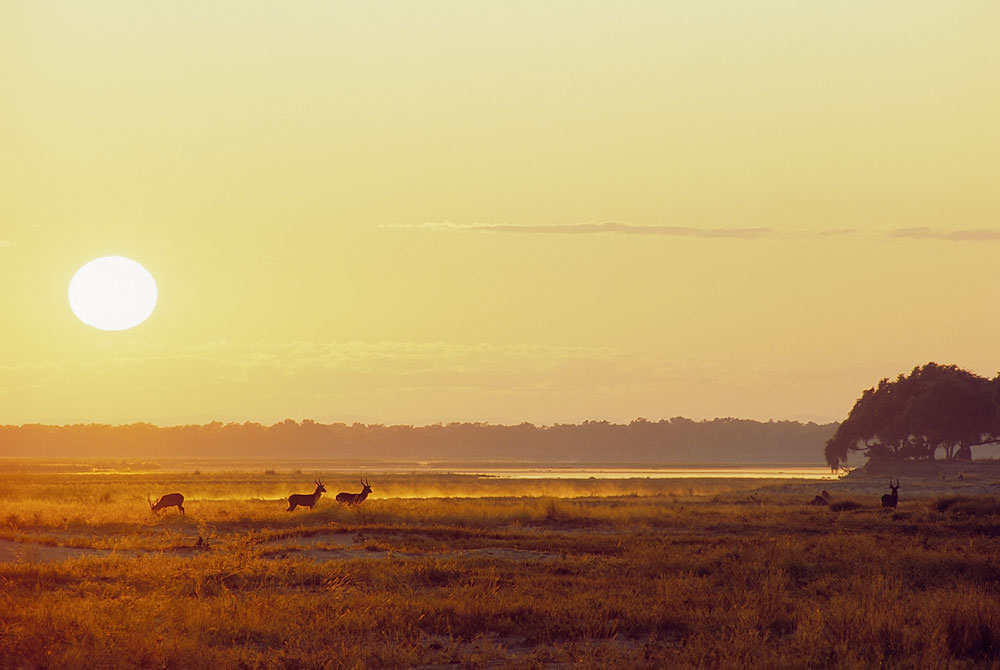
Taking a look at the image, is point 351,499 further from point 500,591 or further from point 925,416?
point 925,416

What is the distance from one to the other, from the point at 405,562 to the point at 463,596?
560cm

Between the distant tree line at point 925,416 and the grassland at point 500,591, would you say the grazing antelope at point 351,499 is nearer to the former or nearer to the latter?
the grassland at point 500,591

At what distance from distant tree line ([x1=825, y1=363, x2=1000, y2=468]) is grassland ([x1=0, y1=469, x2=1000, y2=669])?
58.0 m

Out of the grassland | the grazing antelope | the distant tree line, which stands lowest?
the grassland

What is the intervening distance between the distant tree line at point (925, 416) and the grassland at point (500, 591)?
5798cm

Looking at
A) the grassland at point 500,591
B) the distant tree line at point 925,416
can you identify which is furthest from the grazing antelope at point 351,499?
the distant tree line at point 925,416

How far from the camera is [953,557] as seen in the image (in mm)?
26312

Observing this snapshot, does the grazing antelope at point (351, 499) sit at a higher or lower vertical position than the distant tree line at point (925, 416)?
lower

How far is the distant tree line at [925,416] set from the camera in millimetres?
95000

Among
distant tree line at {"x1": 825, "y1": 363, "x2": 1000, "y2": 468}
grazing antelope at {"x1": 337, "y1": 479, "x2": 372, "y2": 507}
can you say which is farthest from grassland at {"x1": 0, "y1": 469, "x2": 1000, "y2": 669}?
distant tree line at {"x1": 825, "y1": 363, "x2": 1000, "y2": 468}

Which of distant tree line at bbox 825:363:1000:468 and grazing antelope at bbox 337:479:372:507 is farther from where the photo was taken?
distant tree line at bbox 825:363:1000:468

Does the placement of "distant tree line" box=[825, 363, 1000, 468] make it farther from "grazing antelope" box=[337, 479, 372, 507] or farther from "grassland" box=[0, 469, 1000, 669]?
"grazing antelope" box=[337, 479, 372, 507]

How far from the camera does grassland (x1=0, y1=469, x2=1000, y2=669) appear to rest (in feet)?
52.4

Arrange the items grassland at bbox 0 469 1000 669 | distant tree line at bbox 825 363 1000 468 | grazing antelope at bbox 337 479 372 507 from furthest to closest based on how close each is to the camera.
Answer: distant tree line at bbox 825 363 1000 468 < grazing antelope at bbox 337 479 372 507 < grassland at bbox 0 469 1000 669
